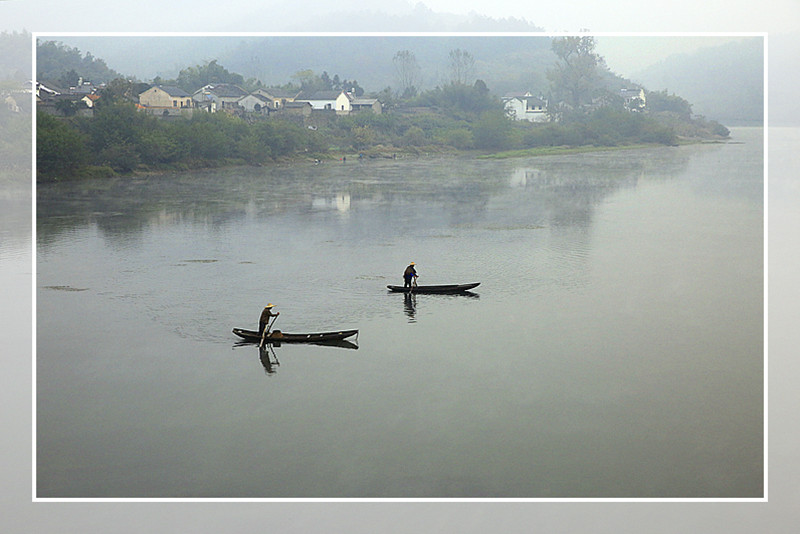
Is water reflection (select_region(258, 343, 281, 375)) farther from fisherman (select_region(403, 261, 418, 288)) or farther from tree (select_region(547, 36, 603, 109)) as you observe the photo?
tree (select_region(547, 36, 603, 109))

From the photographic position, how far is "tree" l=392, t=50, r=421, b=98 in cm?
855

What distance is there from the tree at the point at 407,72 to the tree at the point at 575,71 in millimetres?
1475

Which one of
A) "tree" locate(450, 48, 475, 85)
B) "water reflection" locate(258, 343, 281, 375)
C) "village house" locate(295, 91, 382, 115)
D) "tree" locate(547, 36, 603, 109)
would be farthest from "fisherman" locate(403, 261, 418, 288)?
"village house" locate(295, 91, 382, 115)

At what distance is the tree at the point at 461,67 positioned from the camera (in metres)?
9.20

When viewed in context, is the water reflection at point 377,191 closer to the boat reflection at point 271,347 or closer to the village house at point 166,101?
the village house at point 166,101

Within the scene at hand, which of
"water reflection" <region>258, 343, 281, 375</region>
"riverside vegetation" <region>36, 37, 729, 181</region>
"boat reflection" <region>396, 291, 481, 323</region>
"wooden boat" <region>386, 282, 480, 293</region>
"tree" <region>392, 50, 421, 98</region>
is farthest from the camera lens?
"riverside vegetation" <region>36, 37, 729, 181</region>

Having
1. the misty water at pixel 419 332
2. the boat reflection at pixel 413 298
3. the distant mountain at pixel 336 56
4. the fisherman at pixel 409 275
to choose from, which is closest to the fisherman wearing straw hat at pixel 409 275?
the fisherman at pixel 409 275

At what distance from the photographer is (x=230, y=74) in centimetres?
905

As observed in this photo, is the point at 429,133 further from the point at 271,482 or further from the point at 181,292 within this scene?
the point at 271,482

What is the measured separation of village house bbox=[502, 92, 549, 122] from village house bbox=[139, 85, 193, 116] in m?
3.88

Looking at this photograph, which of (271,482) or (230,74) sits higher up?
(230,74)

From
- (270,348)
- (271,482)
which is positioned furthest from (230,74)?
(271,482)

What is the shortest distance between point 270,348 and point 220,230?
431cm

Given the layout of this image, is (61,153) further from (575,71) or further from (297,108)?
(575,71)
